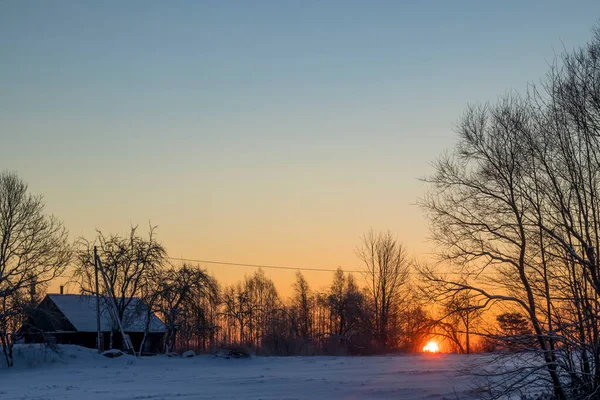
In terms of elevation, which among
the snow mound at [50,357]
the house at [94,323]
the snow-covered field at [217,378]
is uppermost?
the house at [94,323]

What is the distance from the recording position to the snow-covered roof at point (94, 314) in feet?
176

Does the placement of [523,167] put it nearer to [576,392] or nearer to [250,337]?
[576,392]

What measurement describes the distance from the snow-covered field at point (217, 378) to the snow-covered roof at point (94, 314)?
955cm

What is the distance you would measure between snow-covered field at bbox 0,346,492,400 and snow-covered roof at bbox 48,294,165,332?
9554mm

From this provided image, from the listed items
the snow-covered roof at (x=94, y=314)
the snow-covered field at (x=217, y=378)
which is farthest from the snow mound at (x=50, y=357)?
the snow-covered roof at (x=94, y=314)

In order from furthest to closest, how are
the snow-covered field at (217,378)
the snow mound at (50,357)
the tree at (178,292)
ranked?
the tree at (178,292), the snow mound at (50,357), the snow-covered field at (217,378)

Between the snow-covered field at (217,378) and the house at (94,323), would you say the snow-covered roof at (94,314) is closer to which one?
the house at (94,323)

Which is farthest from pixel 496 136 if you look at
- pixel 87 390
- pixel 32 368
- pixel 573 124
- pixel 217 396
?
pixel 32 368

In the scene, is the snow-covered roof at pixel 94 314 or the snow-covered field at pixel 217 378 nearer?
the snow-covered field at pixel 217 378

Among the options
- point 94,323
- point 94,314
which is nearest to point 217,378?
point 94,323

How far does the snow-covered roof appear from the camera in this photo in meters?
53.8

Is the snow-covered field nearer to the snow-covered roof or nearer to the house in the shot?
the snow-covered roof

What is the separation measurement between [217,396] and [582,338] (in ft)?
44.1

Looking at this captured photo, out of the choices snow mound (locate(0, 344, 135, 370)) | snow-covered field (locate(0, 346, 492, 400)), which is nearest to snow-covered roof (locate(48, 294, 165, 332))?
snow mound (locate(0, 344, 135, 370))
